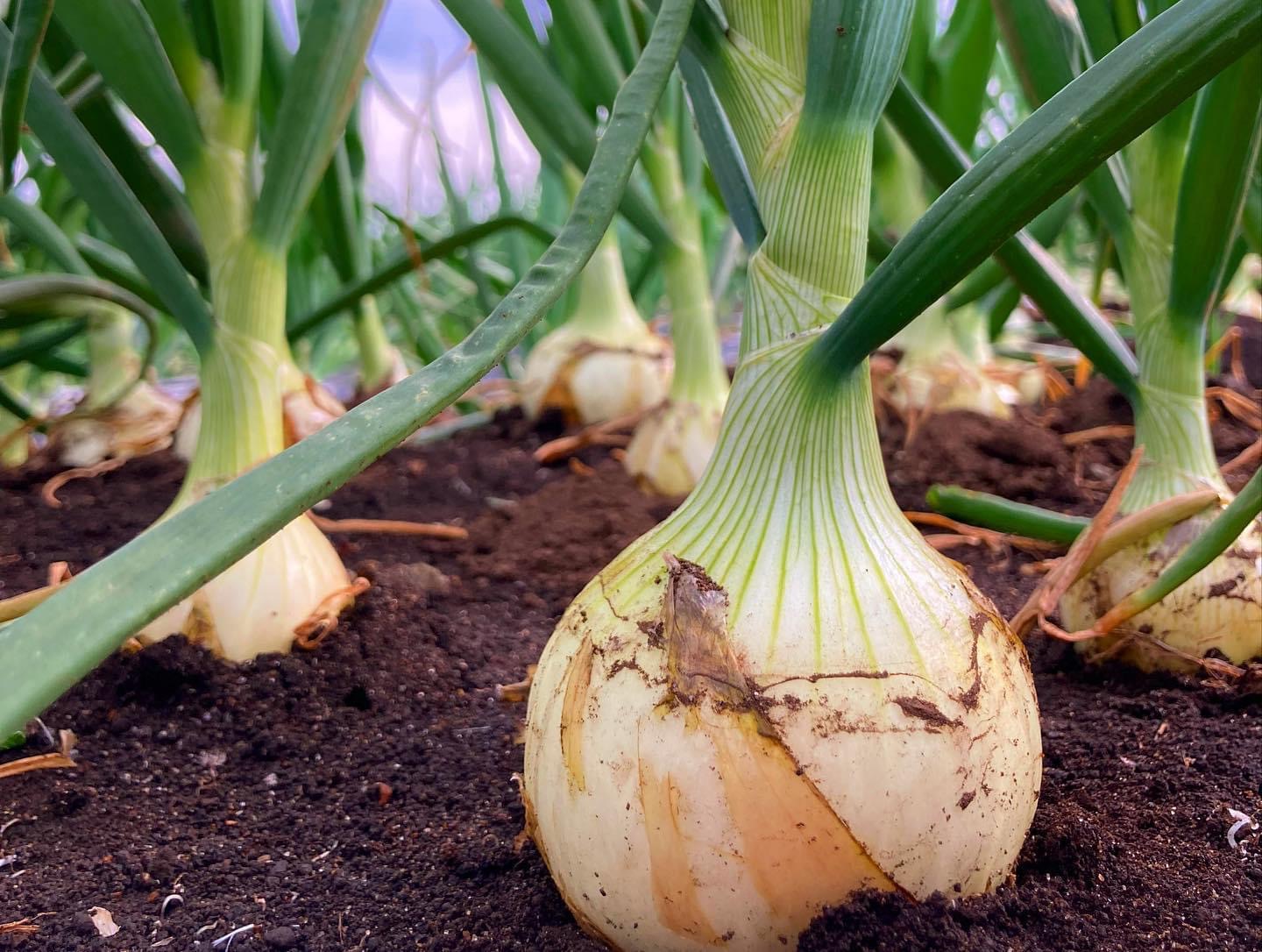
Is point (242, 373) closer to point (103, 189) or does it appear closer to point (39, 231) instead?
point (103, 189)

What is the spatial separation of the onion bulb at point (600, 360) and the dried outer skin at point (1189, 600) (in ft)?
3.20

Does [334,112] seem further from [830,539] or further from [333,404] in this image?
[830,539]

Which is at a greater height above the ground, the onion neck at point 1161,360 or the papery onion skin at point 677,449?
the onion neck at point 1161,360

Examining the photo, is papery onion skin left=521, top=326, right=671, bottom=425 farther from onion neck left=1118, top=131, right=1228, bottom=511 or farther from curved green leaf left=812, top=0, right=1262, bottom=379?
curved green leaf left=812, top=0, right=1262, bottom=379

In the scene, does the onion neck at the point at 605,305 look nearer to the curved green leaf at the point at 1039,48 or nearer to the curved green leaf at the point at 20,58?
the curved green leaf at the point at 1039,48

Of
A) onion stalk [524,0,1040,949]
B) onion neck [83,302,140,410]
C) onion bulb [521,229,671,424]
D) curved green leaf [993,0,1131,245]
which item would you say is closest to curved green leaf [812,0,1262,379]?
onion stalk [524,0,1040,949]

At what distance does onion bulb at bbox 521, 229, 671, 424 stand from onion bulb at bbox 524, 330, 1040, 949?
3.76ft

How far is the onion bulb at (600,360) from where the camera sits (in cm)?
167

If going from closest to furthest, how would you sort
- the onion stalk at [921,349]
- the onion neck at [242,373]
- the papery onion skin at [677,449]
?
the onion neck at [242,373] → the papery onion skin at [677,449] → the onion stalk at [921,349]

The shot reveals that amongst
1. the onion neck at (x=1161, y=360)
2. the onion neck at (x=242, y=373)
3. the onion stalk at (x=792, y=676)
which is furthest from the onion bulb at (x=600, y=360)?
the onion stalk at (x=792, y=676)

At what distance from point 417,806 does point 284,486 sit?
0.38 metres

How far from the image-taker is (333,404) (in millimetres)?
1112

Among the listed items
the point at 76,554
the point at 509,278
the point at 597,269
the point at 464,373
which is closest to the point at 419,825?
the point at 464,373

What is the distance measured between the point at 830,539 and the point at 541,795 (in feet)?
0.58
